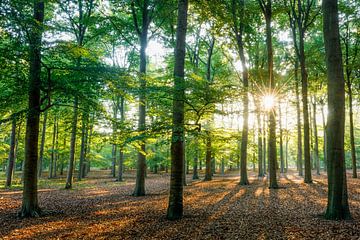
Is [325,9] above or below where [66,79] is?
above

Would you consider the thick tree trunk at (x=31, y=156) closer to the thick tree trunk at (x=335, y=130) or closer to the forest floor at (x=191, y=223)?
the forest floor at (x=191, y=223)

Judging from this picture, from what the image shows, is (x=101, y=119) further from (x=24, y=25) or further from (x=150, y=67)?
(x=150, y=67)

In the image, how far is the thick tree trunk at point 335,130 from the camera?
706cm

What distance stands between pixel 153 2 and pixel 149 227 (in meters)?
11.2

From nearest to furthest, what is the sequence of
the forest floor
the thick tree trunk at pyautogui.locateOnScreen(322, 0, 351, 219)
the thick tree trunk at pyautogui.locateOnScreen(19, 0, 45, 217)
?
the forest floor → the thick tree trunk at pyautogui.locateOnScreen(322, 0, 351, 219) → the thick tree trunk at pyautogui.locateOnScreen(19, 0, 45, 217)

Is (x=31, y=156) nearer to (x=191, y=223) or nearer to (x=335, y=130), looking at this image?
(x=191, y=223)

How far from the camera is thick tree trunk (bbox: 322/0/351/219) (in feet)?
23.2

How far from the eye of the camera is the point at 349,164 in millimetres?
50719

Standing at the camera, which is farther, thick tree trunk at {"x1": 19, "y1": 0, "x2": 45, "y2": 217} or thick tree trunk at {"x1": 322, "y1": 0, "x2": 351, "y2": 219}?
thick tree trunk at {"x1": 19, "y1": 0, "x2": 45, "y2": 217}

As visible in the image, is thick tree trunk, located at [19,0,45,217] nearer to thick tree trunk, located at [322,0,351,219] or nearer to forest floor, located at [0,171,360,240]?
forest floor, located at [0,171,360,240]

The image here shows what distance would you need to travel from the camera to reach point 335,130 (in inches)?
280

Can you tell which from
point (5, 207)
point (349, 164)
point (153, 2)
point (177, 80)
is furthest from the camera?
Answer: point (349, 164)

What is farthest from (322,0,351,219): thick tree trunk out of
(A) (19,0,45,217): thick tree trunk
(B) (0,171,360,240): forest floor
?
(A) (19,0,45,217): thick tree trunk

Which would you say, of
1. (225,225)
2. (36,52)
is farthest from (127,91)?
(225,225)
